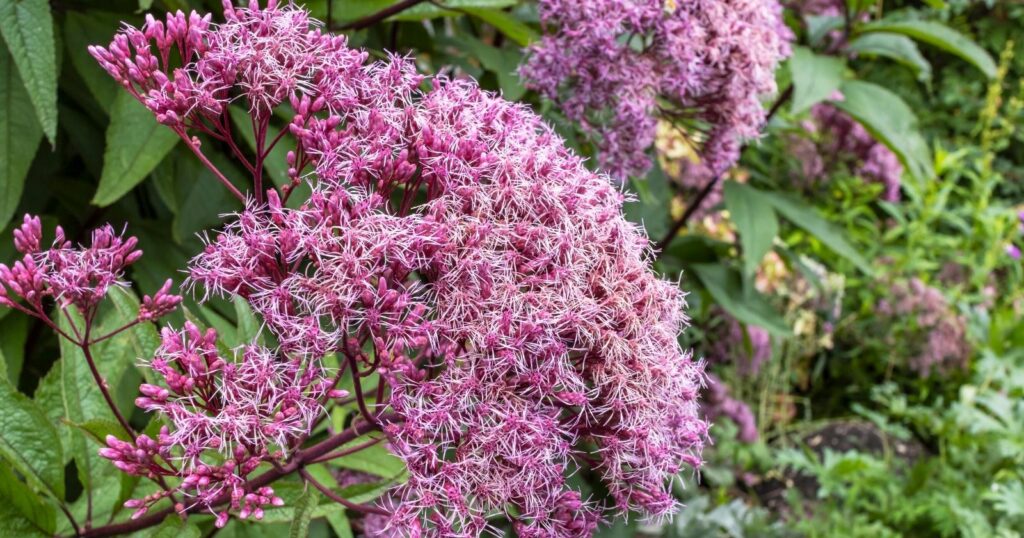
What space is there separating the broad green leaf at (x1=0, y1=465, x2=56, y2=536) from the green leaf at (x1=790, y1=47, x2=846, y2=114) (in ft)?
4.75

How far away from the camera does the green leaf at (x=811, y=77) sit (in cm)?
188

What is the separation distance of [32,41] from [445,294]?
2.29ft

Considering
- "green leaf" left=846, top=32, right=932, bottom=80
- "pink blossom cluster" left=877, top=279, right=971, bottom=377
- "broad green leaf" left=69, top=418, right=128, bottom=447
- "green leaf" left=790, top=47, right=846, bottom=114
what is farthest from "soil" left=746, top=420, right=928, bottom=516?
"broad green leaf" left=69, top=418, right=128, bottom=447

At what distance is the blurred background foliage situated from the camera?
4.80 ft

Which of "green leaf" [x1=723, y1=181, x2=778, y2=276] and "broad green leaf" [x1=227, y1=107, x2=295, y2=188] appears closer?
"broad green leaf" [x1=227, y1=107, x2=295, y2=188]

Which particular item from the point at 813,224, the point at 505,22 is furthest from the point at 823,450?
the point at 505,22

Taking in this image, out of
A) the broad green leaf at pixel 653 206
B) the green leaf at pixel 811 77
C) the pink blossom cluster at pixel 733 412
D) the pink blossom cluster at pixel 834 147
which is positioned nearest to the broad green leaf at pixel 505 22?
the broad green leaf at pixel 653 206

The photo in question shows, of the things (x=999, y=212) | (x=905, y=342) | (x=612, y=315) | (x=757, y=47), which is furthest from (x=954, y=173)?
(x=612, y=315)

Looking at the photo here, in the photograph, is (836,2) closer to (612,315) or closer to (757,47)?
(757,47)

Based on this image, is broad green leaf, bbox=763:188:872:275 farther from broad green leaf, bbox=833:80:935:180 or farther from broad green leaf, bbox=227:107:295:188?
broad green leaf, bbox=227:107:295:188

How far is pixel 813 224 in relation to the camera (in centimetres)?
230

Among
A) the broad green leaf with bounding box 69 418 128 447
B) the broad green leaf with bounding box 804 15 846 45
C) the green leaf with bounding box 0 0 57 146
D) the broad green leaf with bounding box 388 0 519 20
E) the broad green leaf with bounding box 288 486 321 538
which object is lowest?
the broad green leaf with bounding box 69 418 128 447

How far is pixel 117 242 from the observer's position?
3.17 ft

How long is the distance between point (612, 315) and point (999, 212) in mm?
4806
